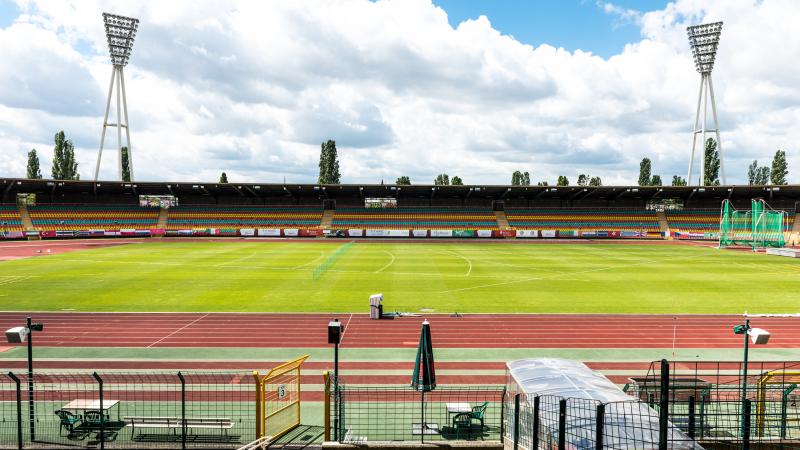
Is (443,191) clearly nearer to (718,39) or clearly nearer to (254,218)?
(254,218)

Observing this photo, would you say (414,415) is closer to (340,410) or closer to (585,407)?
(340,410)

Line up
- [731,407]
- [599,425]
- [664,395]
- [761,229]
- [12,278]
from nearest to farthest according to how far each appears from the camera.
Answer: [664,395]
[599,425]
[731,407]
[12,278]
[761,229]

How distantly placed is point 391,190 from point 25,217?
5583 cm

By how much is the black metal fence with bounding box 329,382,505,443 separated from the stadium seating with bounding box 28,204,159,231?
2851 inches

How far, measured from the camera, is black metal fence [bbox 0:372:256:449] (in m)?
9.04

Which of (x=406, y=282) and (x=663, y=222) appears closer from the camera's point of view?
(x=406, y=282)

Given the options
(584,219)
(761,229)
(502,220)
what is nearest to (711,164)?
(584,219)

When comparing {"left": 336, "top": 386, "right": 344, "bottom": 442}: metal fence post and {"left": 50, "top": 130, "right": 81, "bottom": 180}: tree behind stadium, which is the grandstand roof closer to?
{"left": 50, "top": 130, "right": 81, "bottom": 180}: tree behind stadium

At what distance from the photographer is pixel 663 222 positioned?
77.1 metres

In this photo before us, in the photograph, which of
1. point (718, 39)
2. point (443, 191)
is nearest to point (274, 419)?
point (443, 191)

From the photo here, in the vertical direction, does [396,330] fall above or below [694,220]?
below

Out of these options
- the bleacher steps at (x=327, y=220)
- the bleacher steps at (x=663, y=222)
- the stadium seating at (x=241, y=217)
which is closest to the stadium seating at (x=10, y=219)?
the stadium seating at (x=241, y=217)

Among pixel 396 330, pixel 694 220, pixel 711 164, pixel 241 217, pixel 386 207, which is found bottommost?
pixel 396 330

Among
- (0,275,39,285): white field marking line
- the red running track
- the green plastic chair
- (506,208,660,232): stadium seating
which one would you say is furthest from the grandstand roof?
the green plastic chair
